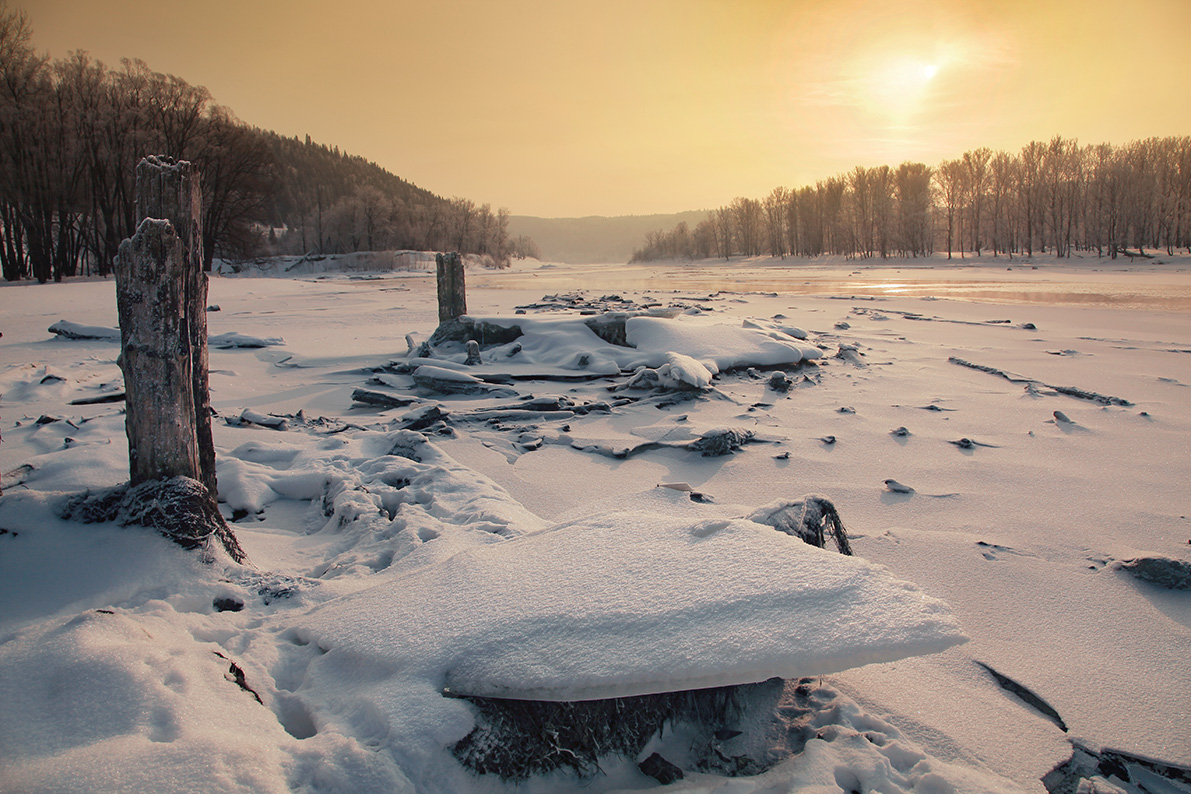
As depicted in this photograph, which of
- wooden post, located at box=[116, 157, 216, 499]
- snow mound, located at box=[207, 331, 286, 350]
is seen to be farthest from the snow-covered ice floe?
wooden post, located at box=[116, 157, 216, 499]

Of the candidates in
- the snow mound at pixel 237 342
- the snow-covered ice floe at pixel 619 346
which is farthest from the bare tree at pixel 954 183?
the snow mound at pixel 237 342

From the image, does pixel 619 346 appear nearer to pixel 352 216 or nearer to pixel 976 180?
pixel 976 180

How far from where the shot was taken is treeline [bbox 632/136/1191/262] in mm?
45469

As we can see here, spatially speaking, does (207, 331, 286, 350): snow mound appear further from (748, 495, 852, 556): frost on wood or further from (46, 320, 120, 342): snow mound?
(748, 495, 852, 556): frost on wood

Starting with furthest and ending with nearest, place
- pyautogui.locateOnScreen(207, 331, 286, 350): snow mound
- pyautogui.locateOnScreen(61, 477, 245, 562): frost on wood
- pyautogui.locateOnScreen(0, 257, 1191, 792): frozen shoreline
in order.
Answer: pyautogui.locateOnScreen(207, 331, 286, 350): snow mound, pyautogui.locateOnScreen(61, 477, 245, 562): frost on wood, pyautogui.locateOnScreen(0, 257, 1191, 792): frozen shoreline

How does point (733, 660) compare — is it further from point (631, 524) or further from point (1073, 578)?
point (1073, 578)

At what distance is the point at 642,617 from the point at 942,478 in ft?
9.14

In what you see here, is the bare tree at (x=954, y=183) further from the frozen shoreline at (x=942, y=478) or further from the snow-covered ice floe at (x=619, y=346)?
the snow-covered ice floe at (x=619, y=346)

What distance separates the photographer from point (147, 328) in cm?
222

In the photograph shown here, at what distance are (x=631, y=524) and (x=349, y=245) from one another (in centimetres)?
8147

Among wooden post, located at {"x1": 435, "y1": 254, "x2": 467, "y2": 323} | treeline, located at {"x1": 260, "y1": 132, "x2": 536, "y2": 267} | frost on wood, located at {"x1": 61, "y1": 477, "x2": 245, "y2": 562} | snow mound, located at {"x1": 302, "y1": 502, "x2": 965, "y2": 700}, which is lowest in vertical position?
snow mound, located at {"x1": 302, "y1": 502, "x2": 965, "y2": 700}

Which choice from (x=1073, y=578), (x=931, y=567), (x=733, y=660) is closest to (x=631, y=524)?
(x=733, y=660)

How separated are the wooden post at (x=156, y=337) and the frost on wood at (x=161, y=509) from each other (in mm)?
81

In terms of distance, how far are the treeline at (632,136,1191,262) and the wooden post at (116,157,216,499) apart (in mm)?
53284
